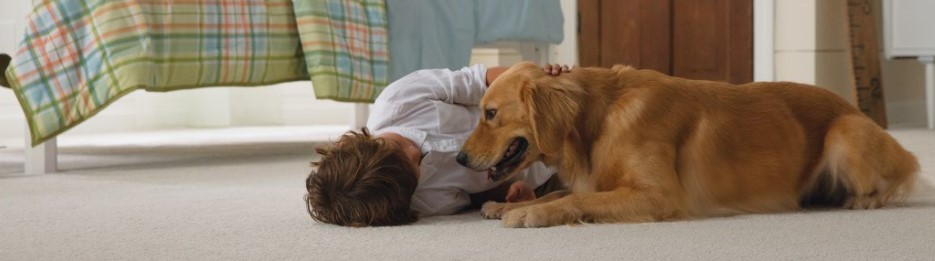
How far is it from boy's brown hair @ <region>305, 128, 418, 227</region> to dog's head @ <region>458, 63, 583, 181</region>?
13 cm

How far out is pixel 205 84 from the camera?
3438 millimetres

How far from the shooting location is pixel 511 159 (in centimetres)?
210

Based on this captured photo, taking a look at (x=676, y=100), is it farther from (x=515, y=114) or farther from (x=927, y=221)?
(x=927, y=221)

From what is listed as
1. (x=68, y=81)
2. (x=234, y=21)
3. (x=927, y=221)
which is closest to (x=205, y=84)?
(x=234, y=21)

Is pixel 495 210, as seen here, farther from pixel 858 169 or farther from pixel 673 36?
pixel 673 36

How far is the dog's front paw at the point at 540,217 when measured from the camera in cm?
200

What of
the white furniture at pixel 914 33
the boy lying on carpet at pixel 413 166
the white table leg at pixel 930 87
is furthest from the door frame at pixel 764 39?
the boy lying on carpet at pixel 413 166

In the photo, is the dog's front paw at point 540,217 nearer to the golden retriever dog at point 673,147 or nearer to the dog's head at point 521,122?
the golden retriever dog at point 673,147

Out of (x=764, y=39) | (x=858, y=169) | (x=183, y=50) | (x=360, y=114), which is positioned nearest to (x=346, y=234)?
(x=858, y=169)

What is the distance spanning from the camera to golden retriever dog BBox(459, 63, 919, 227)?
204cm

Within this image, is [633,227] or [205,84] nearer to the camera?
[633,227]

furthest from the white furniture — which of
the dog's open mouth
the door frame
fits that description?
the dog's open mouth

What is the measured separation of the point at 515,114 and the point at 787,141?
21.5 inches

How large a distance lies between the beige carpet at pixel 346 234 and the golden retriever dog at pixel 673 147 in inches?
2.2
